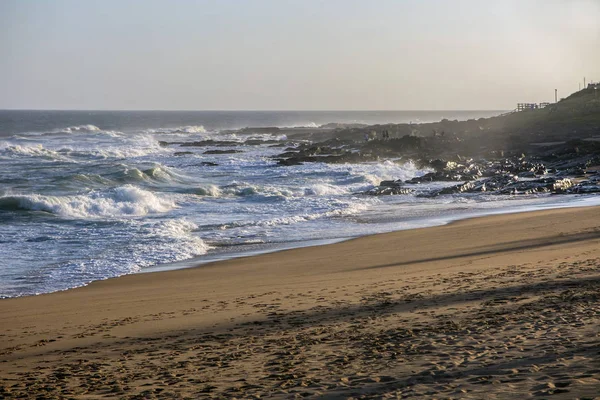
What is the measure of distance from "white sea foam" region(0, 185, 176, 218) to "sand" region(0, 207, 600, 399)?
10649mm

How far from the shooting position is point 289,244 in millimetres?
16594

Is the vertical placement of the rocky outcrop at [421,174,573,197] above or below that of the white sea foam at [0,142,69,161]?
below

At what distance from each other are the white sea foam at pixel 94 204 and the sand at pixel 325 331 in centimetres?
1065

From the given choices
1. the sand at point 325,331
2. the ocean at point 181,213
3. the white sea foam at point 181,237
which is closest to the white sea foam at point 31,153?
the ocean at point 181,213

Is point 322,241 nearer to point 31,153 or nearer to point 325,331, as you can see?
point 325,331

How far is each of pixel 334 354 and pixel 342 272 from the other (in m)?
5.55

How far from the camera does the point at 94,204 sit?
23766mm

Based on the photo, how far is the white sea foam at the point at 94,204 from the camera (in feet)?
75.3

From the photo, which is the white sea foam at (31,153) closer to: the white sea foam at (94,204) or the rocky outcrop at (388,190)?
the white sea foam at (94,204)

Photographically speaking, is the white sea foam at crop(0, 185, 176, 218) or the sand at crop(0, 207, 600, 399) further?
the white sea foam at crop(0, 185, 176, 218)

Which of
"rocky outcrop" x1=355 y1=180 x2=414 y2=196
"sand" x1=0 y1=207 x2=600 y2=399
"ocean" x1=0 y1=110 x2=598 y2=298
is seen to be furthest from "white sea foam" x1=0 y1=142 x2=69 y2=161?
"sand" x1=0 y1=207 x2=600 y2=399

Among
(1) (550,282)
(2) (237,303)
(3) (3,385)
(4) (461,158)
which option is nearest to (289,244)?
(2) (237,303)

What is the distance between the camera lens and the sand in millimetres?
6047

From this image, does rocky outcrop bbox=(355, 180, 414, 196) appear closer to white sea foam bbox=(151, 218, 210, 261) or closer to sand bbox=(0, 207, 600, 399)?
white sea foam bbox=(151, 218, 210, 261)
